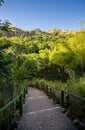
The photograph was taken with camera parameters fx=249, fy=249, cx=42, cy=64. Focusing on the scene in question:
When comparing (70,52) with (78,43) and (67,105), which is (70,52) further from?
(67,105)

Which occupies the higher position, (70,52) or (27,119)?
(70,52)

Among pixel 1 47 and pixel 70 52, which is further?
pixel 70 52

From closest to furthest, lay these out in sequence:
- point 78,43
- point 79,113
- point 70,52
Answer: point 79,113 < point 78,43 < point 70,52

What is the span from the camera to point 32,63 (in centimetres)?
6012

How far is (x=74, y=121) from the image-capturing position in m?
8.52

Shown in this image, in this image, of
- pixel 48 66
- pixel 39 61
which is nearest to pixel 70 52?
pixel 48 66

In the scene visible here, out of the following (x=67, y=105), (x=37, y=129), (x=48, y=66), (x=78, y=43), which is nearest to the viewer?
(x=37, y=129)

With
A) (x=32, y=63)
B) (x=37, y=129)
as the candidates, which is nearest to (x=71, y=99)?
(x=37, y=129)

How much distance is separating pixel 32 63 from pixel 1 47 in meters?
50.0

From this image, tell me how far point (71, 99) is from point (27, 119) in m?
1.96

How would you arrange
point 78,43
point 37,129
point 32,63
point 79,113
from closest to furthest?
1. point 37,129
2. point 79,113
3. point 78,43
4. point 32,63

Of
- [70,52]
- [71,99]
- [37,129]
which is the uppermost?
[70,52]

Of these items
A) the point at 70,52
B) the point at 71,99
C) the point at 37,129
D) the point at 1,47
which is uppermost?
the point at 70,52

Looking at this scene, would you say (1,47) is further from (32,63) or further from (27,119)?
(32,63)
